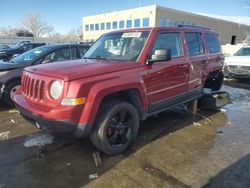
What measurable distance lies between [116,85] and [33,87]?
4.02 ft

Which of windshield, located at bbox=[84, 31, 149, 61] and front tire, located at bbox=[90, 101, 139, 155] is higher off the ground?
windshield, located at bbox=[84, 31, 149, 61]

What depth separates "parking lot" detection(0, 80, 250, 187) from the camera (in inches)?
125

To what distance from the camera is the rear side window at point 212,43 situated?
5919 mm

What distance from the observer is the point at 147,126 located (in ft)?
16.8

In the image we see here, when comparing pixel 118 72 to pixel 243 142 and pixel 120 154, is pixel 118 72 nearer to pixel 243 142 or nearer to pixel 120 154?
pixel 120 154

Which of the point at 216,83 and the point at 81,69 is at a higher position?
the point at 81,69

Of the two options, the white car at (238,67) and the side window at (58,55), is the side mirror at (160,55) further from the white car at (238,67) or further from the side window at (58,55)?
the white car at (238,67)

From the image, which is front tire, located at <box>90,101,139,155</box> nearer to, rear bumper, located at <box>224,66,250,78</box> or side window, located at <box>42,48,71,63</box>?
side window, located at <box>42,48,71,63</box>

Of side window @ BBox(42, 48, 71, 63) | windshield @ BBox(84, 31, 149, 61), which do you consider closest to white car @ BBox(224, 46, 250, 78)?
side window @ BBox(42, 48, 71, 63)

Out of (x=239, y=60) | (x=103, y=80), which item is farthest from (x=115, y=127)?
(x=239, y=60)

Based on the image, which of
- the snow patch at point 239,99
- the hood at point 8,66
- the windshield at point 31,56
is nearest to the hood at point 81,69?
the hood at point 8,66

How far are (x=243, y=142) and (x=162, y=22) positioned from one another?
133 feet

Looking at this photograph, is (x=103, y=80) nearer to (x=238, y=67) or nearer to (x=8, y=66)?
(x=8, y=66)

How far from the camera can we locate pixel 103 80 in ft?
11.1
